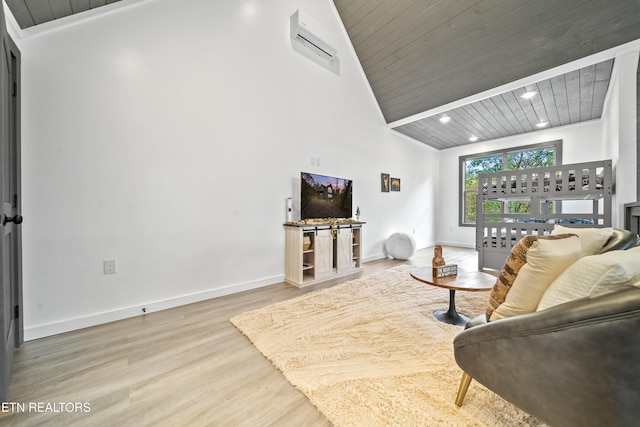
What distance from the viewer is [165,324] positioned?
208cm

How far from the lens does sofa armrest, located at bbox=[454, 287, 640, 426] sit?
1.97ft

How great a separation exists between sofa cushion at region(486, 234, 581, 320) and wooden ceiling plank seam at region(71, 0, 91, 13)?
3.44 meters

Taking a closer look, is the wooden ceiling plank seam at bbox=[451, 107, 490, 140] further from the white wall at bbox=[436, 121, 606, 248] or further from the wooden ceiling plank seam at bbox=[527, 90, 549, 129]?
the wooden ceiling plank seam at bbox=[527, 90, 549, 129]

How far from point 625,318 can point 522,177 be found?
3.83 meters

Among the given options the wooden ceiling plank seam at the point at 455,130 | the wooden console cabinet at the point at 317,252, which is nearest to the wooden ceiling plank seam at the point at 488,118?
the wooden ceiling plank seam at the point at 455,130

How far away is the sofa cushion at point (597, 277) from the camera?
2.17 feet

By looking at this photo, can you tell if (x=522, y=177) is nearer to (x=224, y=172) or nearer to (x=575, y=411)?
(x=575, y=411)

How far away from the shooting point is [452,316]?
2123 mm

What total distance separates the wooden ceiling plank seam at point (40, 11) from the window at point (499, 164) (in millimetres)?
6242

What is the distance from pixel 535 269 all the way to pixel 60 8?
348 cm

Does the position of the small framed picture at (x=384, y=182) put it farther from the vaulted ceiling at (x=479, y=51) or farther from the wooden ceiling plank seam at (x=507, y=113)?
the wooden ceiling plank seam at (x=507, y=113)

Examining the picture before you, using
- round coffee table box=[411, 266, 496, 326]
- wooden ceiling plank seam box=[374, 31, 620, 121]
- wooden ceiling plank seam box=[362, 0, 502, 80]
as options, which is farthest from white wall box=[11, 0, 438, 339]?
round coffee table box=[411, 266, 496, 326]

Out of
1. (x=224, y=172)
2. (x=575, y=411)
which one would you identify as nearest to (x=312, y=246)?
(x=224, y=172)

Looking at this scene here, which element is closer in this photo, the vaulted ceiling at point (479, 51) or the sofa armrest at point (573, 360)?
the sofa armrest at point (573, 360)
